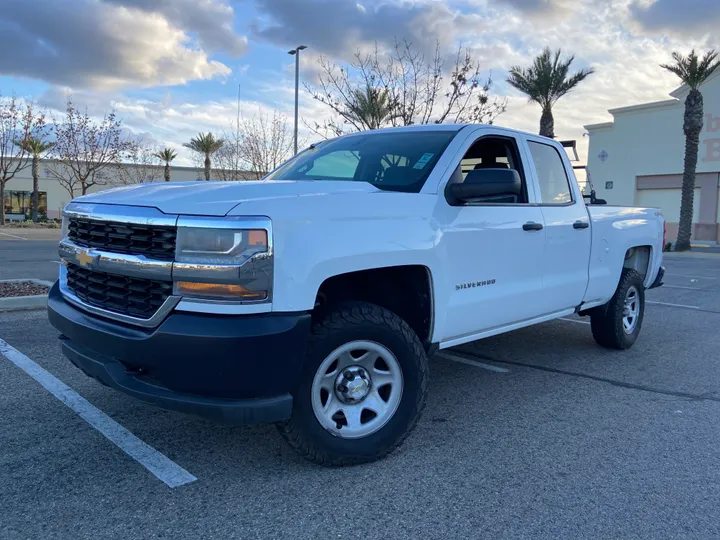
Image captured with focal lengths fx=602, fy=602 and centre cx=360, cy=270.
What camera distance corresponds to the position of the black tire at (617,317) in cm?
591

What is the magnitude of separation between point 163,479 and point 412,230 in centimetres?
187

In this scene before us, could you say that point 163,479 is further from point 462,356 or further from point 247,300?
point 462,356

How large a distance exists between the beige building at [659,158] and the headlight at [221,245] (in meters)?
34.2

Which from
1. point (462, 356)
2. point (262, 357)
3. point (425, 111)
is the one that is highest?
point (425, 111)

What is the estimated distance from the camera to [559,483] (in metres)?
3.17

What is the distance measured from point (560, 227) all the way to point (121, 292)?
10.9 feet

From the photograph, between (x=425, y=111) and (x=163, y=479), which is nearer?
(x=163, y=479)

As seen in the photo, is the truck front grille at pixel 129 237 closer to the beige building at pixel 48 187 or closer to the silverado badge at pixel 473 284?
the silverado badge at pixel 473 284

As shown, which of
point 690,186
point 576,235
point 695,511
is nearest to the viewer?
point 695,511

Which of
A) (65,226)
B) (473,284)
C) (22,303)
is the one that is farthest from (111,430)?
(22,303)

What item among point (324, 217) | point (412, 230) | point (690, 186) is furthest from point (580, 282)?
point (690, 186)

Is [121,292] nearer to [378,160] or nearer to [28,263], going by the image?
[378,160]

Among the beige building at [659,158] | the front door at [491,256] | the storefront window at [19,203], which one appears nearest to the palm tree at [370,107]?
the front door at [491,256]

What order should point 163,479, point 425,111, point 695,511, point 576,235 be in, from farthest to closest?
point 425,111, point 576,235, point 163,479, point 695,511
